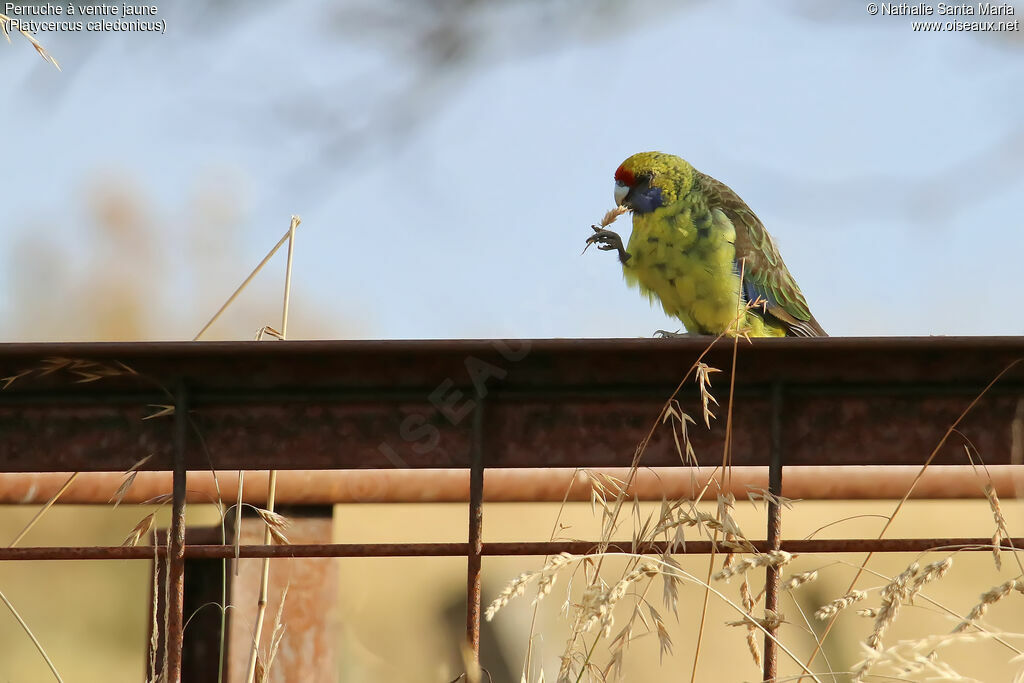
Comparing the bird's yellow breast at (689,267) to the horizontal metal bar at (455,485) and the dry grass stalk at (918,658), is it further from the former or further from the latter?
the dry grass stalk at (918,658)

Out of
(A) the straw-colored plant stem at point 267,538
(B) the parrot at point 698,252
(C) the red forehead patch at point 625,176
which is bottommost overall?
(A) the straw-colored plant stem at point 267,538

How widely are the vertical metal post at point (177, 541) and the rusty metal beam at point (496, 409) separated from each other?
40 mm

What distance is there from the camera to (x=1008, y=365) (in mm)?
1363

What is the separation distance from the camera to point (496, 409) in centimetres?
143

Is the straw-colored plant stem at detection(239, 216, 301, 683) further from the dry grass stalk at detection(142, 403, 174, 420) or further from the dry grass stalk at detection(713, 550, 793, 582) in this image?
the dry grass stalk at detection(713, 550, 793, 582)

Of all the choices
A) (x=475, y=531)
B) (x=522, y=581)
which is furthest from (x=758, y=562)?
(x=475, y=531)

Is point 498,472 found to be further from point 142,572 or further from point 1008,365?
point 142,572

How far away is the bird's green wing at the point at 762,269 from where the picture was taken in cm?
373

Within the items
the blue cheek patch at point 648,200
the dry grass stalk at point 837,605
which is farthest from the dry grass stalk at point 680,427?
the blue cheek patch at point 648,200

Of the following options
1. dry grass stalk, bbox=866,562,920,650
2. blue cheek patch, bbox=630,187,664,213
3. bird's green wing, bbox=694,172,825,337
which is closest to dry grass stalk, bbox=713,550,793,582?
dry grass stalk, bbox=866,562,920,650

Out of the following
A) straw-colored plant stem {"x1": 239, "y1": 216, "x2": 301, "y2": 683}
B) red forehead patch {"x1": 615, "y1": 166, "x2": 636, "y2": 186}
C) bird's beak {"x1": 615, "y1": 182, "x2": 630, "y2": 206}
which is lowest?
straw-colored plant stem {"x1": 239, "y1": 216, "x2": 301, "y2": 683}

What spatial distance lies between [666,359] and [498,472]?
1.05m

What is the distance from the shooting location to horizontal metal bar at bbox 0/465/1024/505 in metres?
2.19

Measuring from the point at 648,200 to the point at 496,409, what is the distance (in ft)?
8.39
